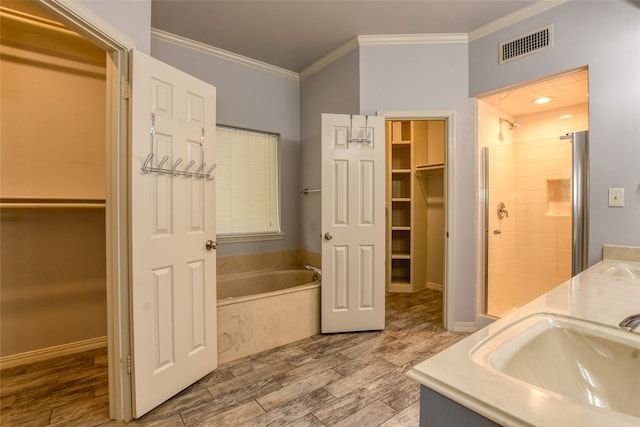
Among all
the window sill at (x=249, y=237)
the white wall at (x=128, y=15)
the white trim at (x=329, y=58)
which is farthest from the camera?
the window sill at (x=249, y=237)

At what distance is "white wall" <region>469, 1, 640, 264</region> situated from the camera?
6.75ft

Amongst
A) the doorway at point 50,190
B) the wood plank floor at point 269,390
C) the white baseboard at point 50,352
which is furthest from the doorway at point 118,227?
the white baseboard at point 50,352

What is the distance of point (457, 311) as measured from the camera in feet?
9.66

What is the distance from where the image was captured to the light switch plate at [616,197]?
2.10m

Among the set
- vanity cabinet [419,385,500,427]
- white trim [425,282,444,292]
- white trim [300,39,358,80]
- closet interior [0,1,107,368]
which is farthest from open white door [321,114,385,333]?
vanity cabinet [419,385,500,427]

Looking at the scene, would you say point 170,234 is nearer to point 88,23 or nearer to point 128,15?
point 88,23

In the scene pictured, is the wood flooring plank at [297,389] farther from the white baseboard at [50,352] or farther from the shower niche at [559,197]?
the shower niche at [559,197]

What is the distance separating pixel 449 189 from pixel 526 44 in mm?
1313

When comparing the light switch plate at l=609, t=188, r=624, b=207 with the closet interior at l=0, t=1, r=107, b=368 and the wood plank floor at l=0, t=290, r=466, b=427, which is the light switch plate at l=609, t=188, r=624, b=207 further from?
the closet interior at l=0, t=1, r=107, b=368

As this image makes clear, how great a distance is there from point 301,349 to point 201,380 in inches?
31.4

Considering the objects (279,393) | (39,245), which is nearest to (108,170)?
(39,245)

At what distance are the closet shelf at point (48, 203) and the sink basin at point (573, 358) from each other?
2696 mm

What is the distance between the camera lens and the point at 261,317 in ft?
8.34

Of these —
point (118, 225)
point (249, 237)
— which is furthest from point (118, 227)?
point (249, 237)
